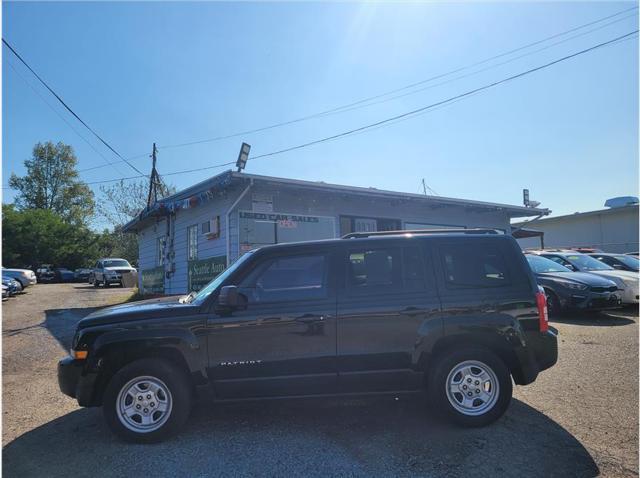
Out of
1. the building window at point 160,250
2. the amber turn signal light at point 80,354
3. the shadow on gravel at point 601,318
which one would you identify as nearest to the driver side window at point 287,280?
the amber turn signal light at point 80,354

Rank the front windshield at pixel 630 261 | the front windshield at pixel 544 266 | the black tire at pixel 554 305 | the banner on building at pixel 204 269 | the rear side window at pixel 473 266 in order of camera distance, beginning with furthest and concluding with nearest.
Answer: the front windshield at pixel 630 261 < the front windshield at pixel 544 266 < the banner on building at pixel 204 269 < the black tire at pixel 554 305 < the rear side window at pixel 473 266

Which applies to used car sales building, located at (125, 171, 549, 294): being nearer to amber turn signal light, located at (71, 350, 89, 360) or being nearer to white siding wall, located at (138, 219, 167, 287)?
white siding wall, located at (138, 219, 167, 287)

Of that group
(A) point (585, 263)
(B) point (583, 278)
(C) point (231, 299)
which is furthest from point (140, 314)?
(A) point (585, 263)

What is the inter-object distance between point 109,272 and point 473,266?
27.2 m

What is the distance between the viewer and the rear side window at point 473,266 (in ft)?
13.8

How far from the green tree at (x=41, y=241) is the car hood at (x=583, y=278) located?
1686 inches

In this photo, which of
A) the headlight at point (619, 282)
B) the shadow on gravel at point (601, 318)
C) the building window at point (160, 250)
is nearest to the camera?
the shadow on gravel at point (601, 318)

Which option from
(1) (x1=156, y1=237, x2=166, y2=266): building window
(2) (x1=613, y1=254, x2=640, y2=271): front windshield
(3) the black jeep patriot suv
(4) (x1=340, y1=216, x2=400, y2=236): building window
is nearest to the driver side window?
(3) the black jeep patriot suv

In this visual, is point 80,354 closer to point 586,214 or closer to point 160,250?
point 160,250

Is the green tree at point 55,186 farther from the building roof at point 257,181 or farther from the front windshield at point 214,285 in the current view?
the front windshield at point 214,285

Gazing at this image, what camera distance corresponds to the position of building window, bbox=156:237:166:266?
16172mm

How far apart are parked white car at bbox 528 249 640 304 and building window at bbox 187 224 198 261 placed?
1046cm

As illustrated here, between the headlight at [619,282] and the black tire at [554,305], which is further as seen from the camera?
the headlight at [619,282]

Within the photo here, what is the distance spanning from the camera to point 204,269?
1187 cm
